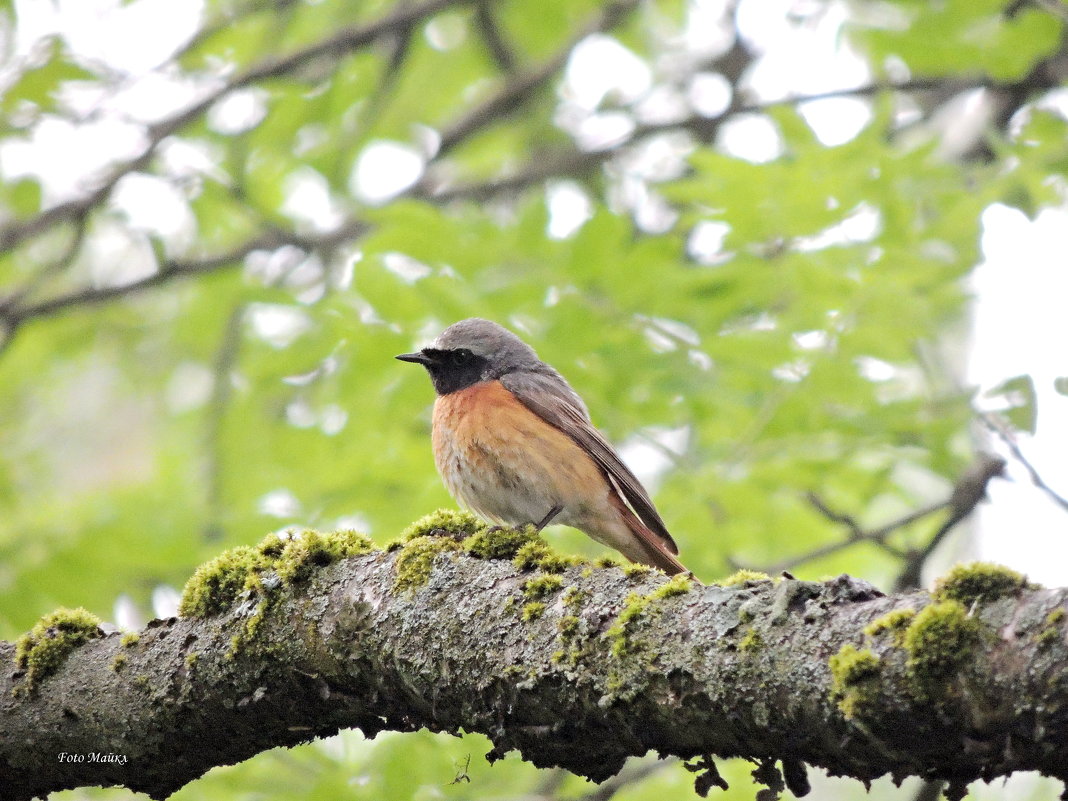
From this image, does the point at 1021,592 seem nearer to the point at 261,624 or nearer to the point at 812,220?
the point at 261,624

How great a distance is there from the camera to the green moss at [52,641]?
395 centimetres

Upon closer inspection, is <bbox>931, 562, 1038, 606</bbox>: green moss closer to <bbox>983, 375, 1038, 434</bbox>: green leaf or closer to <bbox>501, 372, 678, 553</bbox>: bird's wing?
<bbox>983, 375, 1038, 434</bbox>: green leaf

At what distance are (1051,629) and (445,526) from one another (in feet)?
7.49

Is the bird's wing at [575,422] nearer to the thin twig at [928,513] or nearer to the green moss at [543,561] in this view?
the thin twig at [928,513]

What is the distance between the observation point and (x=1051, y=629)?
7.23ft

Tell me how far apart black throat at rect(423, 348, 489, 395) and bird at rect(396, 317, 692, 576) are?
8 cm

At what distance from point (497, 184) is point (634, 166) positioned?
6.53ft

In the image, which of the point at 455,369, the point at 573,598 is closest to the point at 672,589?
the point at 573,598

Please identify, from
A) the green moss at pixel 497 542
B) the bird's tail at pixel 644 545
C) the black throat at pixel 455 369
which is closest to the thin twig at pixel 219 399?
the black throat at pixel 455 369

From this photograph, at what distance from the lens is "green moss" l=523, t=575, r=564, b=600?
125 inches

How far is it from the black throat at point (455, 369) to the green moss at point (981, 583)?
4724 millimetres

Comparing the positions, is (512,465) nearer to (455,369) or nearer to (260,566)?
(455,369)

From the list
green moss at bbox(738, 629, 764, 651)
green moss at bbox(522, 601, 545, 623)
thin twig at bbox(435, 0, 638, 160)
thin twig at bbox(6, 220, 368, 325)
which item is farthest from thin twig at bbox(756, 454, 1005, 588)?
thin twig at bbox(435, 0, 638, 160)

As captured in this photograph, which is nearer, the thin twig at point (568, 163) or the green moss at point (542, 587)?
the green moss at point (542, 587)
